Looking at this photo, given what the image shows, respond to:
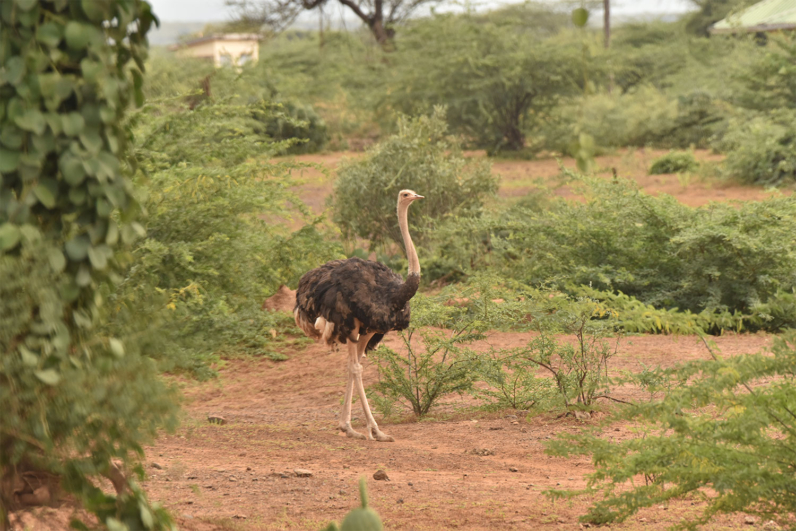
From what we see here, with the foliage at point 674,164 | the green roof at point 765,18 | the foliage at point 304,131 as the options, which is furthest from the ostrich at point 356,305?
the green roof at point 765,18

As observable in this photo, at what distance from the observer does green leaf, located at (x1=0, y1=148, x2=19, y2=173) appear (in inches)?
85.4

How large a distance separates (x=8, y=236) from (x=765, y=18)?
89.8 feet

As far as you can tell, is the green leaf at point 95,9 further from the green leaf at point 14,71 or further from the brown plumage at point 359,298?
the brown plumage at point 359,298

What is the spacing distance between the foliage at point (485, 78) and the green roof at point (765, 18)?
5.01 m

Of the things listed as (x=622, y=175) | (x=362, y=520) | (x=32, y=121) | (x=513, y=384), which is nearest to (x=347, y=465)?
(x=513, y=384)

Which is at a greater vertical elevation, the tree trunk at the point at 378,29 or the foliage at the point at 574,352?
the tree trunk at the point at 378,29

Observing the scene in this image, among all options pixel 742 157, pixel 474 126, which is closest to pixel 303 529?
pixel 742 157

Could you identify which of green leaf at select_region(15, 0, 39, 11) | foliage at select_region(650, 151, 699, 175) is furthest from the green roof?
green leaf at select_region(15, 0, 39, 11)

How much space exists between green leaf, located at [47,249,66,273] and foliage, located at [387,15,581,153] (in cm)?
2105

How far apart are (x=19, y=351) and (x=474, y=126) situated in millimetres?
23434

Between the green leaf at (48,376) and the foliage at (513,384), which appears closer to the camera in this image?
the green leaf at (48,376)

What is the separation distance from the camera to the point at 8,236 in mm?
2121

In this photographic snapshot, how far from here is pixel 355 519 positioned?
214 cm

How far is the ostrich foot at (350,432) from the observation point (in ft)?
19.4
